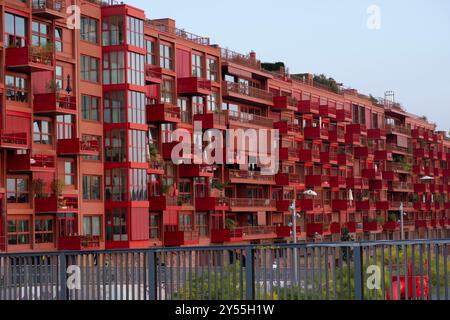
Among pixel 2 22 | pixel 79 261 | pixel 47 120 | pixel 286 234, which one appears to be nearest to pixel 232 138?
pixel 286 234

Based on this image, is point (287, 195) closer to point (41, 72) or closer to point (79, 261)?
point (41, 72)

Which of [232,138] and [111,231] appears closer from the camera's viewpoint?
[111,231]

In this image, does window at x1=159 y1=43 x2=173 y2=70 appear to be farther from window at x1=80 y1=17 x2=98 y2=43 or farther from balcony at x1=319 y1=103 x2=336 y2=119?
balcony at x1=319 y1=103 x2=336 y2=119

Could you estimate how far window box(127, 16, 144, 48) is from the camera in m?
63.0

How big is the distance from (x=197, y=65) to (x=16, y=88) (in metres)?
22.3

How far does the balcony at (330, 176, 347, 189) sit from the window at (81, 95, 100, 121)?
39.7 metres

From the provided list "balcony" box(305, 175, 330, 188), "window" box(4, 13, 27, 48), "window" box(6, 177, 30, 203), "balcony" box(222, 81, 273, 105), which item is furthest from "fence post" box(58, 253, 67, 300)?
"balcony" box(305, 175, 330, 188)

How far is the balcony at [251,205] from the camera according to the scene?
76938 mm

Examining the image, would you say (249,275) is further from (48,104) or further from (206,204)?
(206,204)

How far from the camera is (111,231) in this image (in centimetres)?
6231

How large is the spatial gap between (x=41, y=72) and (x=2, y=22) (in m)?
4.62

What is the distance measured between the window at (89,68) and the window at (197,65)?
13.1m

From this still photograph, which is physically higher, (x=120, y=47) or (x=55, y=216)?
(x=120, y=47)

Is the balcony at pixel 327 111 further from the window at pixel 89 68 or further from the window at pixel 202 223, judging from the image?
the window at pixel 89 68
